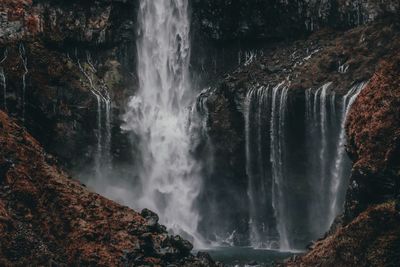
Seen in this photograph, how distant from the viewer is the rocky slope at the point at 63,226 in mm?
65750

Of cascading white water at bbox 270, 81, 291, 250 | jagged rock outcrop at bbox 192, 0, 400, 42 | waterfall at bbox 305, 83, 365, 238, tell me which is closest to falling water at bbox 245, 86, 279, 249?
cascading white water at bbox 270, 81, 291, 250

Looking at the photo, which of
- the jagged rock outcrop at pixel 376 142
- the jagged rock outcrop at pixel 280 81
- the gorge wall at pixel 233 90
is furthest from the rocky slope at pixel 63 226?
the jagged rock outcrop at pixel 280 81

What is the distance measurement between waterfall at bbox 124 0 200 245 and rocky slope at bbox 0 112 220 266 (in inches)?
871

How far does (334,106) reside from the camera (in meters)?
84.8

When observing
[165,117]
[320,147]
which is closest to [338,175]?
[320,147]

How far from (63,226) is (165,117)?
A: 106 feet

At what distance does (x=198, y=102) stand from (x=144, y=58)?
9173 millimetres

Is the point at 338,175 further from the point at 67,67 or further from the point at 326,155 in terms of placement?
the point at 67,67

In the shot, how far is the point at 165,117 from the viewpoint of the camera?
98.9 metres

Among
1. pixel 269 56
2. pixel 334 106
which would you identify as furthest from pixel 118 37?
pixel 334 106

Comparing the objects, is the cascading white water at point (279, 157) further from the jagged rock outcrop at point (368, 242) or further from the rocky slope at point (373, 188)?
the jagged rock outcrop at point (368, 242)

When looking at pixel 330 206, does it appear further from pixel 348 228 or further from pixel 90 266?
pixel 90 266

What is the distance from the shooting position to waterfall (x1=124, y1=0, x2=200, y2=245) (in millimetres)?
95875

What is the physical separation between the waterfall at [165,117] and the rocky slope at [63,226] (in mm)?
22112
